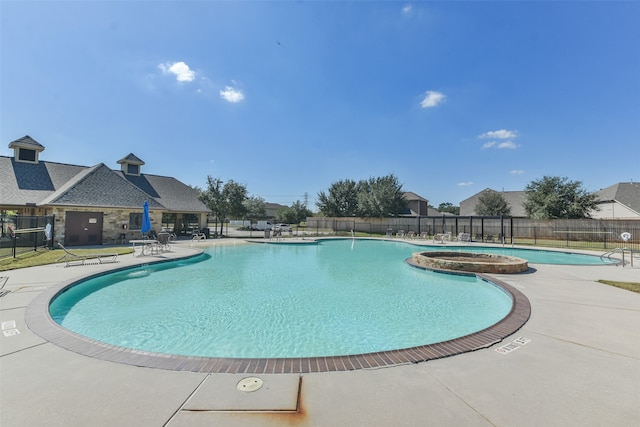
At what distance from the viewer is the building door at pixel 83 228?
14484 millimetres

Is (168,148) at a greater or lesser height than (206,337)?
greater

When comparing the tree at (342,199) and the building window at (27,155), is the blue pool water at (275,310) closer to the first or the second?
the building window at (27,155)

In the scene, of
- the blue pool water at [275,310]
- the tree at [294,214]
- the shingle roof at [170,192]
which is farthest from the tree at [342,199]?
the blue pool water at [275,310]

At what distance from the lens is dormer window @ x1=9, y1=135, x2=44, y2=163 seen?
56.2ft

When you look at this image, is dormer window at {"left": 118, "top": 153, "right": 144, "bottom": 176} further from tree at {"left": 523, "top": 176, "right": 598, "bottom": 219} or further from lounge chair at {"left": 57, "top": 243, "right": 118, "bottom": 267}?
tree at {"left": 523, "top": 176, "right": 598, "bottom": 219}

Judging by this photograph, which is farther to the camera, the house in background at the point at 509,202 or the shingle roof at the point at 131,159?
the house in background at the point at 509,202

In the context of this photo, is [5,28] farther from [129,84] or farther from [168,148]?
[168,148]

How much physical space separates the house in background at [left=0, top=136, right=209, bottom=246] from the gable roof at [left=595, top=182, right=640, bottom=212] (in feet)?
132

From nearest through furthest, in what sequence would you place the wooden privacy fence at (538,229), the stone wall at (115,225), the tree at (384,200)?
1. the stone wall at (115,225)
2. the wooden privacy fence at (538,229)
3. the tree at (384,200)

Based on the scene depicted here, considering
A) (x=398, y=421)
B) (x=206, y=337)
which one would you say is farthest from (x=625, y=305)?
A: (x=206, y=337)

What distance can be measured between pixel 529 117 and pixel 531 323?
16.9m

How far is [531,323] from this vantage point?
171 inches

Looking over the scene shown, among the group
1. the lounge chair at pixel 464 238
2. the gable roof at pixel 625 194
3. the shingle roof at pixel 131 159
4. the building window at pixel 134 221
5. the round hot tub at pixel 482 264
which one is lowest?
the round hot tub at pixel 482 264

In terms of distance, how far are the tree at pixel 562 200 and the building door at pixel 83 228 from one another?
3364 cm
